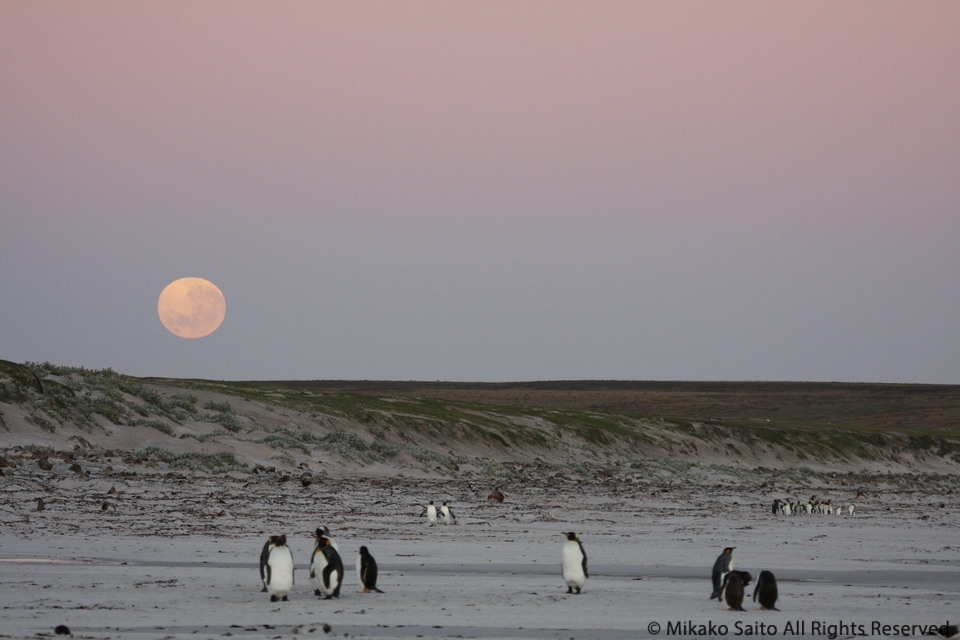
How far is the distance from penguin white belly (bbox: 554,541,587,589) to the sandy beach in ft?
1.06

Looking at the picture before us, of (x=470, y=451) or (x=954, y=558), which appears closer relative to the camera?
(x=954, y=558)

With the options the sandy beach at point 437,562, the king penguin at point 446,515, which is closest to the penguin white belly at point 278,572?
the sandy beach at point 437,562

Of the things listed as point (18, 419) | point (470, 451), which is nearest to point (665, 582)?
point (18, 419)

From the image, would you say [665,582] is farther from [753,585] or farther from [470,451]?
[470,451]

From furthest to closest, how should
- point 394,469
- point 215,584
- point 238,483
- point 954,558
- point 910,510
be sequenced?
point 394,469
point 910,510
point 238,483
point 954,558
point 215,584

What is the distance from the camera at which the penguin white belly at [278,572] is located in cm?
Result: 1145

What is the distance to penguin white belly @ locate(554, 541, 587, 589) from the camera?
1239cm

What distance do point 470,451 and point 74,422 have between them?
17.4 metres

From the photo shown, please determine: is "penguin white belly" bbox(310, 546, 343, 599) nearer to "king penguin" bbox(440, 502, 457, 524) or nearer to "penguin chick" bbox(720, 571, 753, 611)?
"penguin chick" bbox(720, 571, 753, 611)

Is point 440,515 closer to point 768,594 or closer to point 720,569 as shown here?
point 720,569

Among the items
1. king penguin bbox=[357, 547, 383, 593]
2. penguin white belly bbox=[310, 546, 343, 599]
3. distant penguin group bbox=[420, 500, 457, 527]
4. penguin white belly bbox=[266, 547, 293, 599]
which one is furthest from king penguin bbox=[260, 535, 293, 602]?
distant penguin group bbox=[420, 500, 457, 527]

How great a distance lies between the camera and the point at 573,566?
12445 millimetres

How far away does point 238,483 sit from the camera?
90.7ft

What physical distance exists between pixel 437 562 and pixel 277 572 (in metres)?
4.06
